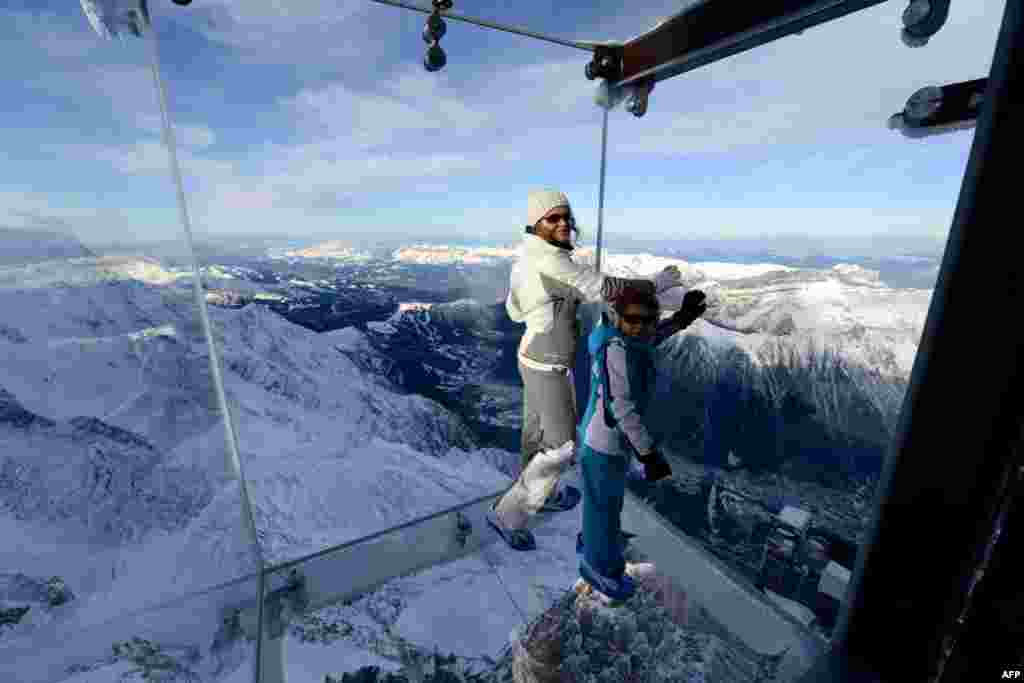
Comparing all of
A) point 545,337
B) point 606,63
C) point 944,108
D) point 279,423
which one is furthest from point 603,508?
point 279,423

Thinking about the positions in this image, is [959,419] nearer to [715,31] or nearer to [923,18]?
[923,18]

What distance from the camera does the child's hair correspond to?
1.48m

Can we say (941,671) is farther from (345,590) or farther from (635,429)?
(345,590)

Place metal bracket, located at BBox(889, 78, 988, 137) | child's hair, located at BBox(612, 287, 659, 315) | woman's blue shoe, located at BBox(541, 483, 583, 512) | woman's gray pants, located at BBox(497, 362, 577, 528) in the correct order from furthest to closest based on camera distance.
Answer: woman's blue shoe, located at BBox(541, 483, 583, 512) → woman's gray pants, located at BBox(497, 362, 577, 528) → child's hair, located at BBox(612, 287, 659, 315) → metal bracket, located at BBox(889, 78, 988, 137)

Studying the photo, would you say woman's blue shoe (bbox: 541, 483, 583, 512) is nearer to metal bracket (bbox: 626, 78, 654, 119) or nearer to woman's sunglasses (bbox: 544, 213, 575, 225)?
woman's sunglasses (bbox: 544, 213, 575, 225)

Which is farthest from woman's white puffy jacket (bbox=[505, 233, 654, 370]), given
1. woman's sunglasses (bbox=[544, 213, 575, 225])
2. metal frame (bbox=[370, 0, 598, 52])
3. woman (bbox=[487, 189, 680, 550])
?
metal frame (bbox=[370, 0, 598, 52])

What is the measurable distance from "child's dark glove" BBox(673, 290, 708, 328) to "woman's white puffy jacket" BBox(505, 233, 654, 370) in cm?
36

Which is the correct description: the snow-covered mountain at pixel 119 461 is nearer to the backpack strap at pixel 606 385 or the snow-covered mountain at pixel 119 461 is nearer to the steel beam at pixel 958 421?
the backpack strap at pixel 606 385

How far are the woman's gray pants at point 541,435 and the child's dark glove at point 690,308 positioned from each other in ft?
2.17

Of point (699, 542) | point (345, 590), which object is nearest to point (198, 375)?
point (345, 590)

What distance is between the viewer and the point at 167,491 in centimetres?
154

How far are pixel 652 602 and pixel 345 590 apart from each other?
154 centimetres

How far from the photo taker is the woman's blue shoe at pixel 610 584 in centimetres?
180

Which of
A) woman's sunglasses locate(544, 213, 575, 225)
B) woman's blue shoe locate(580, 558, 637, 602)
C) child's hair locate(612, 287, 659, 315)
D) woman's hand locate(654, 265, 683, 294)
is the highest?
woman's sunglasses locate(544, 213, 575, 225)
